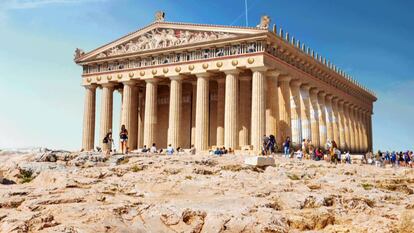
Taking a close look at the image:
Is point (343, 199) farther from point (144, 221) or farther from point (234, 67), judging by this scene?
point (234, 67)

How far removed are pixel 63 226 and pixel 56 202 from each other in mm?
1973

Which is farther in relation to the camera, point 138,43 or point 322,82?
point 322,82

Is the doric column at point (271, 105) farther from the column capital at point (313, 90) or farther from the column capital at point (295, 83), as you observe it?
the column capital at point (313, 90)

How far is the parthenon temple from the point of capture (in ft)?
127

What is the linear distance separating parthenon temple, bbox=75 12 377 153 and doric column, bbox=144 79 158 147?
10 cm

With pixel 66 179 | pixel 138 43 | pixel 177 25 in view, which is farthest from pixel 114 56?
pixel 66 179

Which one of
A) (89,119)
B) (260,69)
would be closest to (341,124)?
(260,69)

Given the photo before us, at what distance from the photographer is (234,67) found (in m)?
39.0

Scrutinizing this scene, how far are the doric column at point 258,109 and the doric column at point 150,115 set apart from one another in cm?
1084

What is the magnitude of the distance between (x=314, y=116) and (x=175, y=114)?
15.0m

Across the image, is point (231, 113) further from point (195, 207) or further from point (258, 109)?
point (195, 207)

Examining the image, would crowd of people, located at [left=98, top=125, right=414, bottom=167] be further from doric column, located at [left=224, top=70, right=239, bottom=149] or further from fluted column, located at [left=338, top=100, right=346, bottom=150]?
fluted column, located at [left=338, top=100, right=346, bottom=150]

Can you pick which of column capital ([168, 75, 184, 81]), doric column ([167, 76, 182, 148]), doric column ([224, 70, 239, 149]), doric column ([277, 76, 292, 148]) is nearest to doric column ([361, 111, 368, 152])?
doric column ([277, 76, 292, 148])

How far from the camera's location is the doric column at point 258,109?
37344 millimetres
